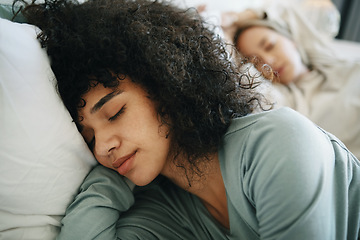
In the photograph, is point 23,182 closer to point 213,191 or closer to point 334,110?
point 213,191

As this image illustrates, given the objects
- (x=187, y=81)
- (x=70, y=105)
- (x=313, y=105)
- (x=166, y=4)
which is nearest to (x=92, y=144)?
(x=70, y=105)

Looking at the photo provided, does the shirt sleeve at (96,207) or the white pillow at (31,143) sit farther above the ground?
the white pillow at (31,143)

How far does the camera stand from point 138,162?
674mm

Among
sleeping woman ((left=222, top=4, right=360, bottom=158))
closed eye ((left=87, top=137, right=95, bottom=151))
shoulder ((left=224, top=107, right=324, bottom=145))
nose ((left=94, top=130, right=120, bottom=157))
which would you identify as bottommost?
sleeping woman ((left=222, top=4, right=360, bottom=158))

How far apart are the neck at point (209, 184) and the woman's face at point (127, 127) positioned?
11cm

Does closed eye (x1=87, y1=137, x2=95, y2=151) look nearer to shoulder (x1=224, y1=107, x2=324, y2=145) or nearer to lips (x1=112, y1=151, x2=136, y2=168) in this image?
lips (x1=112, y1=151, x2=136, y2=168)

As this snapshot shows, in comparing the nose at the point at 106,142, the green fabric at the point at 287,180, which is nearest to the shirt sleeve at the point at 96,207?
the nose at the point at 106,142

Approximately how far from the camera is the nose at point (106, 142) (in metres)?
0.66

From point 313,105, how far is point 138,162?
1.07 m

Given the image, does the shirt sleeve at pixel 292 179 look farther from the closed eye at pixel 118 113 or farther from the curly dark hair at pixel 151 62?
Result: the closed eye at pixel 118 113

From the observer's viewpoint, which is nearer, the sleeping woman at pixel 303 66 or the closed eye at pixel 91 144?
the closed eye at pixel 91 144

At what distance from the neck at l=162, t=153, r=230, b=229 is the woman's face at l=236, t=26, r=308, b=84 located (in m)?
0.95

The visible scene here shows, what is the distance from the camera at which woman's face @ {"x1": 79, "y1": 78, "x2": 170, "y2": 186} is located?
25.8 inches

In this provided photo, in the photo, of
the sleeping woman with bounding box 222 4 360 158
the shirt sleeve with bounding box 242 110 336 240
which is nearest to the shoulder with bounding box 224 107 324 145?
the shirt sleeve with bounding box 242 110 336 240
